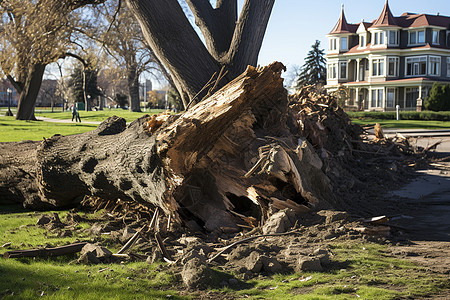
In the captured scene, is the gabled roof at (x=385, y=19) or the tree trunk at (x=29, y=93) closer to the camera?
the tree trunk at (x=29, y=93)

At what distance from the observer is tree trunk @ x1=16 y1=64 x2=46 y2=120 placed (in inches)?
1123

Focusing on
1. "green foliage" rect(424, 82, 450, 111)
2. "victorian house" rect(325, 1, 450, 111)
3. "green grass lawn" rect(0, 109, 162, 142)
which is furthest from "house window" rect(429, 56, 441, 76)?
"green grass lawn" rect(0, 109, 162, 142)

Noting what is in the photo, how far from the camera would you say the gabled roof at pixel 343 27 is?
61188mm

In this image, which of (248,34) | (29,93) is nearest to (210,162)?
(248,34)

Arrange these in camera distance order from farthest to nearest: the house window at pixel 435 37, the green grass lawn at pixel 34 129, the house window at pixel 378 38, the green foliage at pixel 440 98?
the house window at pixel 378 38
the house window at pixel 435 37
the green foliage at pixel 440 98
the green grass lawn at pixel 34 129

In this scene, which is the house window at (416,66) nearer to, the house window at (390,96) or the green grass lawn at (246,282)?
the house window at (390,96)

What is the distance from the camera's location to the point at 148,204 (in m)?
6.11

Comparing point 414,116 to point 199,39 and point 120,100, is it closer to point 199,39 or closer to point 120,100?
point 199,39

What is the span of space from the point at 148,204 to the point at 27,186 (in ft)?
9.07

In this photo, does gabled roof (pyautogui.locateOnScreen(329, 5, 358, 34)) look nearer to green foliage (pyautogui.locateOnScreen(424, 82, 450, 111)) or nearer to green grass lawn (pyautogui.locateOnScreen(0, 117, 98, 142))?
green foliage (pyautogui.locateOnScreen(424, 82, 450, 111))

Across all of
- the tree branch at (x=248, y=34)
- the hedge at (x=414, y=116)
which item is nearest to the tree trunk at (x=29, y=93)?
the tree branch at (x=248, y=34)

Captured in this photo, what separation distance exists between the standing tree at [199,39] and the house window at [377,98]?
50315 millimetres

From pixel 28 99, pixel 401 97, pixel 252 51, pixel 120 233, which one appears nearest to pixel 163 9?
pixel 252 51

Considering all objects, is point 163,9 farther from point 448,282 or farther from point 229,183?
point 448,282
